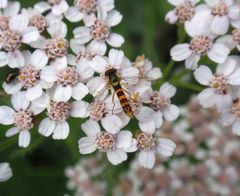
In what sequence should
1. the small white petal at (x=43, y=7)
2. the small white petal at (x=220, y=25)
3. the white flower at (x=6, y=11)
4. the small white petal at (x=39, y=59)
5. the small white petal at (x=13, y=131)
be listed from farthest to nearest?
the small white petal at (x=43, y=7) → the white flower at (x=6, y=11) → the small white petal at (x=220, y=25) → the small white petal at (x=39, y=59) → the small white petal at (x=13, y=131)

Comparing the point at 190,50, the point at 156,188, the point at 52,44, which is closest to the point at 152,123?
the point at 190,50

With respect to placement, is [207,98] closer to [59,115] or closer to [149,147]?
[149,147]

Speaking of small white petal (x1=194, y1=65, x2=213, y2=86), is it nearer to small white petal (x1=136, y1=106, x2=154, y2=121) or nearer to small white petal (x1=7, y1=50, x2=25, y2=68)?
small white petal (x1=136, y1=106, x2=154, y2=121)

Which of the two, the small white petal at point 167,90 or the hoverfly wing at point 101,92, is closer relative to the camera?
the hoverfly wing at point 101,92

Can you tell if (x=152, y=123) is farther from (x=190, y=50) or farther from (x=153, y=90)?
(x=190, y=50)

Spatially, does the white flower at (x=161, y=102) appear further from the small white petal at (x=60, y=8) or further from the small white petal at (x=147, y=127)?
the small white petal at (x=60, y=8)

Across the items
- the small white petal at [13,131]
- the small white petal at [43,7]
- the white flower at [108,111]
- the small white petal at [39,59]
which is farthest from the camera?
the small white petal at [43,7]

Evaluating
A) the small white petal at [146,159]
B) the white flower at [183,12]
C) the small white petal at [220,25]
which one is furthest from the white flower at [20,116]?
the small white petal at [220,25]

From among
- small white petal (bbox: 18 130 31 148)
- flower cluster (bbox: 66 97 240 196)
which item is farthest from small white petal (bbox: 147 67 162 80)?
flower cluster (bbox: 66 97 240 196)
